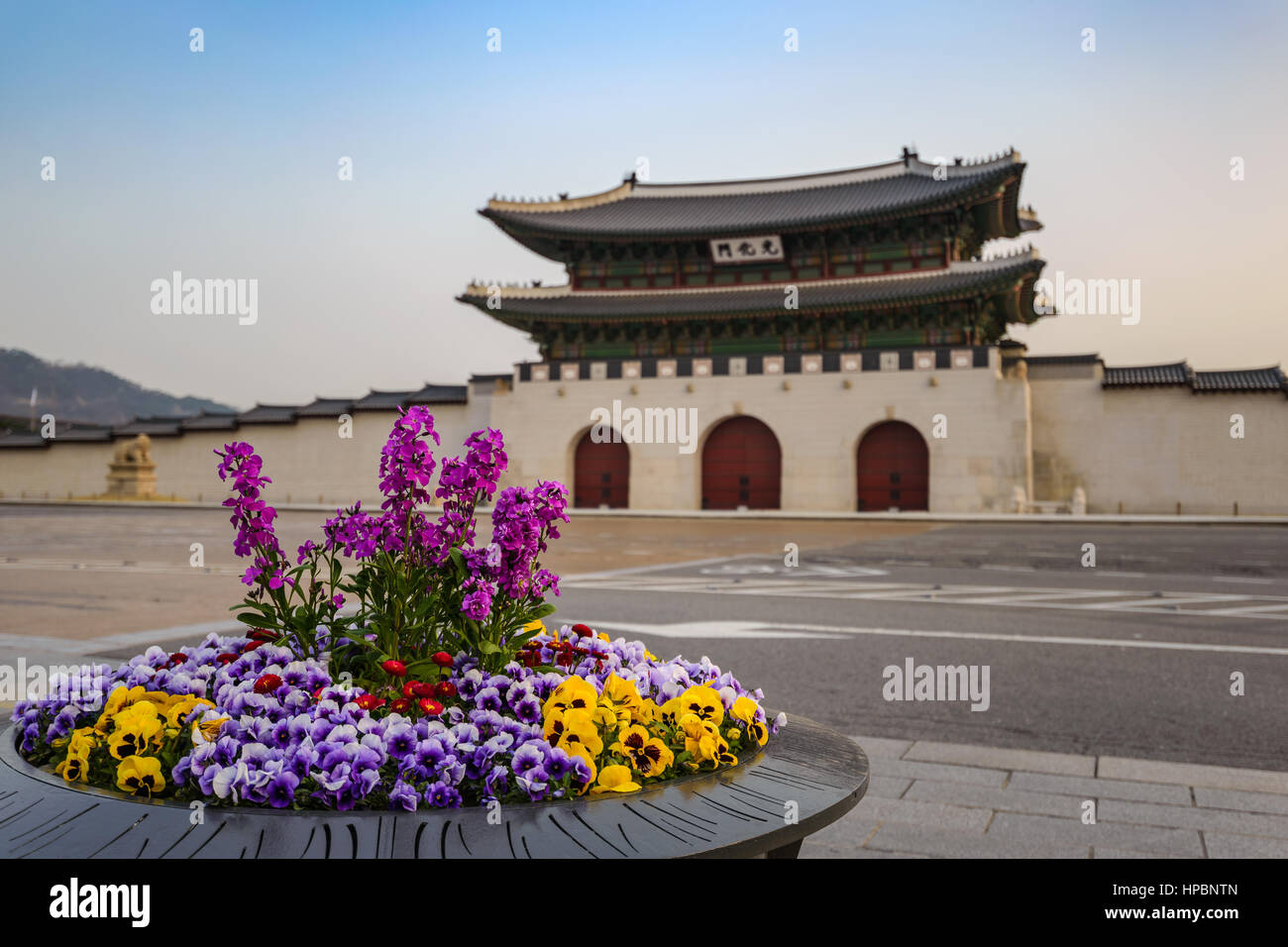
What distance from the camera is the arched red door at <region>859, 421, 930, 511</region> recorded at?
3538 cm

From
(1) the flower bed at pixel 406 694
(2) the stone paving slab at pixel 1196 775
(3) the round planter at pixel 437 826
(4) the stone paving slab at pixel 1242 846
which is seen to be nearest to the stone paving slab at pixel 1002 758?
(2) the stone paving slab at pixel 1196 775

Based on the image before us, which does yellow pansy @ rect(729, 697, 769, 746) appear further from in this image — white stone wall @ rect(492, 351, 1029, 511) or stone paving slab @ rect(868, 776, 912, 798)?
white stone wall @ rect(492, 351, 1029, 511)

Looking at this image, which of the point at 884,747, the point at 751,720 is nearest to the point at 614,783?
the point at 751,720

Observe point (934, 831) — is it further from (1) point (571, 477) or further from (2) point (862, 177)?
(2) point (862, 177)

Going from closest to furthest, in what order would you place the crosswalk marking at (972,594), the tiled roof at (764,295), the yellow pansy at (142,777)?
the yellow pansy at (142,777)
the crosswalk marking at (972,594)
the tiled roof at (764,295)

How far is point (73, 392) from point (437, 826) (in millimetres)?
206403

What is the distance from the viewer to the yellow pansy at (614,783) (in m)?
2.10

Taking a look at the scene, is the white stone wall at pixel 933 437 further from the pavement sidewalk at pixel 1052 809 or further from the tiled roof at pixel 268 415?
the pavement sidewalk at pixel 1052 809

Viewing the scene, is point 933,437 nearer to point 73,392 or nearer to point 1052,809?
point 1052,809

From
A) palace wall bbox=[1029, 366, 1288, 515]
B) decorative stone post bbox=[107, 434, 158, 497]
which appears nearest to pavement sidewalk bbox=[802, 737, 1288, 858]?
palace wall bbox=[1029, 366, 1288, 515]

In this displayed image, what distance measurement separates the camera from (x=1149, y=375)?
33125 millimetres

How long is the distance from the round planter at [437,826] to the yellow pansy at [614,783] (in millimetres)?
18

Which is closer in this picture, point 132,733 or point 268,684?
point 132,733
